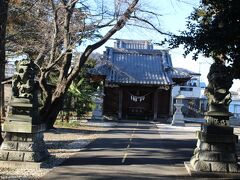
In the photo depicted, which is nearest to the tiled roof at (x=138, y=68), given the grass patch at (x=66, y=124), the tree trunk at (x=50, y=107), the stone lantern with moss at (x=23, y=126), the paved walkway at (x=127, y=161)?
the grass patch at (x=66, y=124)

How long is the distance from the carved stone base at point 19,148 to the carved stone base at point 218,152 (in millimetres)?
4265

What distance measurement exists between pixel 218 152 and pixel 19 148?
5.20 m

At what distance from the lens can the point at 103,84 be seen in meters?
35.8

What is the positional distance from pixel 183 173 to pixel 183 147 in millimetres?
5948

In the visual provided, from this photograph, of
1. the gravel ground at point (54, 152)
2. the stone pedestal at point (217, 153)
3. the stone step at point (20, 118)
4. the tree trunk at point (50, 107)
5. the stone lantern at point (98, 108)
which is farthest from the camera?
the stone lantern at point (98, 108)

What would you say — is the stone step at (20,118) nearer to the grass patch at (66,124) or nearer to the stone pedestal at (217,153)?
the stone pedestal at (217,153)

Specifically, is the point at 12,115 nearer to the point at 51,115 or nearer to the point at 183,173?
the point at 183,173

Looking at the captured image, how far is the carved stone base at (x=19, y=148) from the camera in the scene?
11.2 m

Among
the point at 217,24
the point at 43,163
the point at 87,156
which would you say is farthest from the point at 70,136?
the point at 217,24

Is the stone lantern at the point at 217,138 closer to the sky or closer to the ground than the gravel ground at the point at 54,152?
closer to the sky

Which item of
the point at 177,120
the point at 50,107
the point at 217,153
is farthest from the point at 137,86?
the point at 217,153

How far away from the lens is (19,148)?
1130 cm

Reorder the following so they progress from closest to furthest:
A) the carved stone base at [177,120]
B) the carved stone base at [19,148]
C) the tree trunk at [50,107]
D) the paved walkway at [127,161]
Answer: the paved walkway at [127,161], the carved stone base at [19,148], the tree trunk at [50,107], the carved stone base at [177,120]

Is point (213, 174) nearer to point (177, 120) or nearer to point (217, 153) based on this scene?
point (217, 153)
